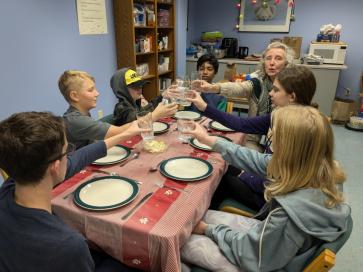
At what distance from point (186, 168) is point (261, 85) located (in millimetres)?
1269

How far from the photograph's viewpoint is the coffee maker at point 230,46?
206 inches

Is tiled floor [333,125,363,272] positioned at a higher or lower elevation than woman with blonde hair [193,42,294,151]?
lower

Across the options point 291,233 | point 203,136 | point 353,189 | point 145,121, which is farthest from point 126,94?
point 353,189

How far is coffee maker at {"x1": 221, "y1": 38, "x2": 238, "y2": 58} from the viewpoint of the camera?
5.24 metres

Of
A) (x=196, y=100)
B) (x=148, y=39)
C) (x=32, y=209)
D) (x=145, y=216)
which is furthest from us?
(x=148, y=39)

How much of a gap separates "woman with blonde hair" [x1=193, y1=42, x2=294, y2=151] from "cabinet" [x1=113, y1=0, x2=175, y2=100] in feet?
5.63

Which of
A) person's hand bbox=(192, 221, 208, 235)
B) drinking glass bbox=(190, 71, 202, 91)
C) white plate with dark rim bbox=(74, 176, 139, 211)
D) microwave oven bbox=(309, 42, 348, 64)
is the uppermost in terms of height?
microwave oven bbox=(309, 42, 348, 64)

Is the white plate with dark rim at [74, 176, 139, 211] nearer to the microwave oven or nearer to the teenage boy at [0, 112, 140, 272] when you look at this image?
the teenage boy at [0, 112, 140, 272]

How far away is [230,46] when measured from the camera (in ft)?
17.2

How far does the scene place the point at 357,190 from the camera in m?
2.71

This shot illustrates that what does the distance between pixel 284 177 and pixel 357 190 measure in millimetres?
2185

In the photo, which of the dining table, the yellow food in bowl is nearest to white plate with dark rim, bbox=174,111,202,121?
the yellow food in bowl

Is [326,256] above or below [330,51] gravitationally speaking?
below

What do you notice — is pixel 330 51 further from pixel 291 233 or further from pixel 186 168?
pixel 291 233
